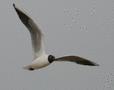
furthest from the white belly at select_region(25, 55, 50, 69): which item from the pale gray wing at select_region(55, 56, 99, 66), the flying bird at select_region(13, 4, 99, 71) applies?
the pale gray wing at select_region(55, 56, 99, 66)

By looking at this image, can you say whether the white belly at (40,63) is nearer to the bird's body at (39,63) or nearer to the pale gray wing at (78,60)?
the bird's body at (39,63)

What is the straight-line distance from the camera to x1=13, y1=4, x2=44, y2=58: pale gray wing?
1.84 m

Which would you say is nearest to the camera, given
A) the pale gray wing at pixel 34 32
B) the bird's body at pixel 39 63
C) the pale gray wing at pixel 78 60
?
the pale gray wing at pixel 78 60

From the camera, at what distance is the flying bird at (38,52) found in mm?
1624

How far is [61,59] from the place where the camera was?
63.9 inches

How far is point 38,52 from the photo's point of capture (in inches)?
75.2

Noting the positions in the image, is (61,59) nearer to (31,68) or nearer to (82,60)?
(82,60)

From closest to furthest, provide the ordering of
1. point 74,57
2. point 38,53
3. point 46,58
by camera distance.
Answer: point 74,57 < point 46,58 < point 38,53

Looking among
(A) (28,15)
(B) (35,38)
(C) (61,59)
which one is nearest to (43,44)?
(B) (35,38)

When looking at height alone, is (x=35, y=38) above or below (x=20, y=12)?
below

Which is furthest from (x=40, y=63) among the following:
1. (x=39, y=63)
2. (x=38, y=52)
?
(x=38, y=52)

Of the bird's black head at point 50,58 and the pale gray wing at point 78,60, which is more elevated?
the pale gray wing at point 78,60

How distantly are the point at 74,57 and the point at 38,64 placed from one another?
8.6 inches

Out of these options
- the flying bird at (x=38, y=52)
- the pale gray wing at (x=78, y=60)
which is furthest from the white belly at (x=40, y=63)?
the pale gray wing at (x=78, y=60)
